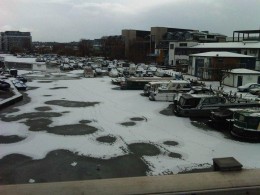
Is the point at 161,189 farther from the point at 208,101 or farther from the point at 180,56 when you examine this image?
the point at 180,56

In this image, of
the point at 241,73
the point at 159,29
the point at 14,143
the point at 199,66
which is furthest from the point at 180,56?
the point at 14,143

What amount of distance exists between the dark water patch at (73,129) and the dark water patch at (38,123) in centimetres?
57

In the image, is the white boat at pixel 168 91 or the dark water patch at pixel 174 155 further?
the white boat at pixel 168 91

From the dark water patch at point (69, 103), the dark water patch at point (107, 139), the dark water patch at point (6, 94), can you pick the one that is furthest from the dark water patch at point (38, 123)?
the dark water patch at point (6, 94)

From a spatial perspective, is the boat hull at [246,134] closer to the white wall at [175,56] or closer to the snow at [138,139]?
the snow at [138,139]

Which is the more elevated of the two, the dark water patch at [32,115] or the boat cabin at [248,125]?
the boat cabin at [248,125]

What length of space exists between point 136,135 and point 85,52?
112651 mm

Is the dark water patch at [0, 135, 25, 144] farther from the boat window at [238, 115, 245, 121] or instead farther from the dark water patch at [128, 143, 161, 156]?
the boat window at [238, 115, 245, 121]

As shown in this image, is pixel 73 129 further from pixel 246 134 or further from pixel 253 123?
pixel 253 123

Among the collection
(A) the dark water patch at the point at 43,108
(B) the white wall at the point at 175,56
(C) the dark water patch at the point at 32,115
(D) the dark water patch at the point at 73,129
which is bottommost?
(D) the dark water patch at the point at 73,129

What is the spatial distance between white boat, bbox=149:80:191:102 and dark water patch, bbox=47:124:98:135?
9946mm

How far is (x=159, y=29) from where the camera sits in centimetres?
11212

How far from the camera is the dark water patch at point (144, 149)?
568 inches

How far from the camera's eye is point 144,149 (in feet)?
49.1
